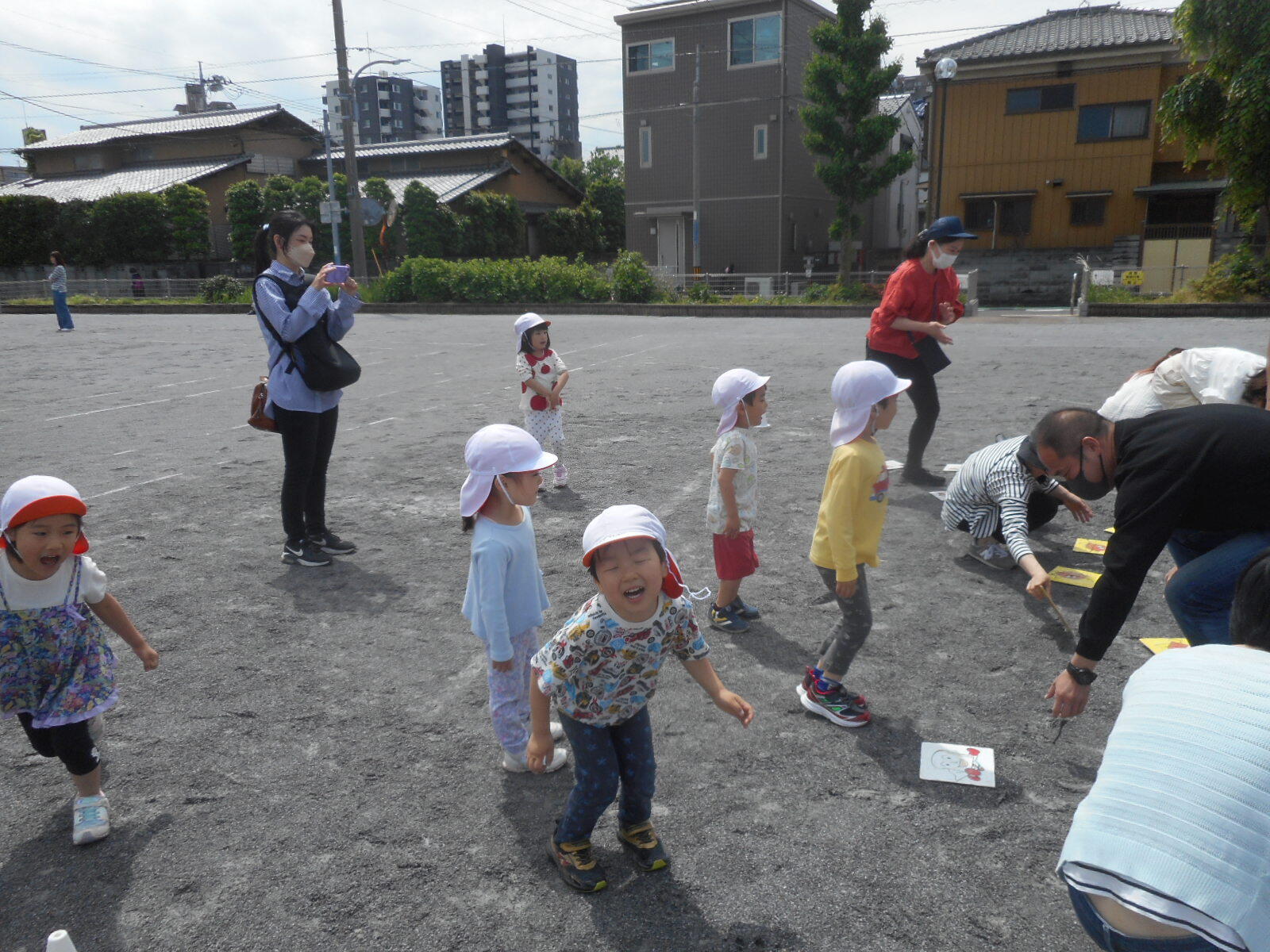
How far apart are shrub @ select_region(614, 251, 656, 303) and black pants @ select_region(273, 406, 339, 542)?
70.5 ft

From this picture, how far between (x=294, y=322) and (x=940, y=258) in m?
4.49

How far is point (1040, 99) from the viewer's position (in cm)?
2897

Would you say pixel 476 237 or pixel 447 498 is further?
pixel 476 237

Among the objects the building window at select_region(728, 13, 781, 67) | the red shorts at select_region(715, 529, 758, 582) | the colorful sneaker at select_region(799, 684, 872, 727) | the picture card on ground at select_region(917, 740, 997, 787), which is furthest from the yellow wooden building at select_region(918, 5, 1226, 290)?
the picture card on ground at select_region(917, 740, 997, 787)

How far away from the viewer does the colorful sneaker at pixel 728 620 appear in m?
4.38

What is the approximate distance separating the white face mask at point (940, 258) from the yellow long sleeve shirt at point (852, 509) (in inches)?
134

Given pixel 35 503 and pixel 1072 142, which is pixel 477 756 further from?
pixel 1072 142

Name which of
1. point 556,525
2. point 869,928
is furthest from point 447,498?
point 869,928

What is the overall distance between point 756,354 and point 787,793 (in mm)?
12067

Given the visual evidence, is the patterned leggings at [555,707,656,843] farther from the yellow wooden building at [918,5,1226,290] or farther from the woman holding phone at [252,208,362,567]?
the yellow wooden building at [918,5,1226,290]

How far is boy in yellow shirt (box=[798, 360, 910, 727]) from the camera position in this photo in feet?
11.3

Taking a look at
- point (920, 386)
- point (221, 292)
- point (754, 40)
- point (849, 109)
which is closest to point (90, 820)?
point (920, 386)

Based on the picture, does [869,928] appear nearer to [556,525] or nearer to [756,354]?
[556,525]

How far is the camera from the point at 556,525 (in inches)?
239
